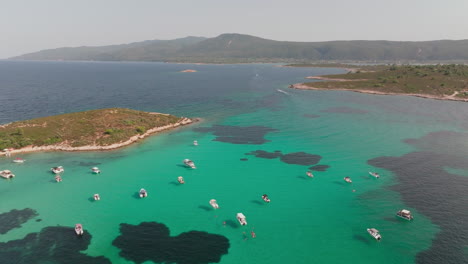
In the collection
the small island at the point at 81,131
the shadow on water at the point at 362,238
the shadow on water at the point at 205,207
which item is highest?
the small island at the point at 81,131

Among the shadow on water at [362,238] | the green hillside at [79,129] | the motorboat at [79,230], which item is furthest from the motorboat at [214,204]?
the green hillside at [79,129]

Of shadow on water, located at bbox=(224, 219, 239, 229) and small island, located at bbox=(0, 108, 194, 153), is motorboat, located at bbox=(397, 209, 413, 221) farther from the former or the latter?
small island, located at bbox=(0, 108, 194, 153)

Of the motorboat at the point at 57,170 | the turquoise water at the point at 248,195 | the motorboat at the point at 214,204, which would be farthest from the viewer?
the motorboat at the point at 57,170

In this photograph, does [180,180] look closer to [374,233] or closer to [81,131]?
[374,233]

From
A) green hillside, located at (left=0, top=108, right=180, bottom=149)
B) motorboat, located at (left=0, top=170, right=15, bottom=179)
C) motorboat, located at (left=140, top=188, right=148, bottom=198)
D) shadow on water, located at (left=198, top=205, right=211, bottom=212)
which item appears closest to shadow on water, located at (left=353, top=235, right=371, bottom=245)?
shadow on water, located at (left=198, top=205, right=211, bottom=212)

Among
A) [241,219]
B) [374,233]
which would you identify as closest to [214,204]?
[241,219]

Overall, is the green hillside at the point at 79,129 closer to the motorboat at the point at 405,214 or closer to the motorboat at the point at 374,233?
the motorboat at the point at 374,233
